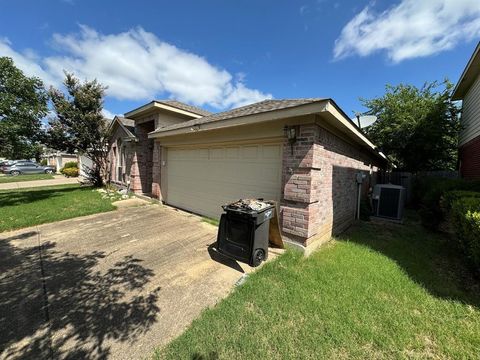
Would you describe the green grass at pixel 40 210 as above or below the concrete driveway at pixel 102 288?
above

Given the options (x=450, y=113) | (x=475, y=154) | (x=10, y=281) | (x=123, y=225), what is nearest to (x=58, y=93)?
(x=123, y=225)

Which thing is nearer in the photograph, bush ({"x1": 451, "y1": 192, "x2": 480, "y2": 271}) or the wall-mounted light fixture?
bush ({"x1": 451, "y1": 192, "x2": 480, "y2": 271})

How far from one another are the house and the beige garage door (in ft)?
0.08

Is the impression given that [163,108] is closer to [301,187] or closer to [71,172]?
[301,187]

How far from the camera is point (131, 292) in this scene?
3018 millimetres

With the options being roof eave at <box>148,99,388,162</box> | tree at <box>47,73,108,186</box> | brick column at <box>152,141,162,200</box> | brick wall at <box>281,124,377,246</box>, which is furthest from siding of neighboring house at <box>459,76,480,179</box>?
tree at <box>47,73,108,186</box>

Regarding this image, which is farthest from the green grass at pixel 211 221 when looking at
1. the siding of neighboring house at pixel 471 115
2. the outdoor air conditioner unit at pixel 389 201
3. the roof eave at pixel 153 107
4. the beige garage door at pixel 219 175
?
the siding of neighboring house at pixel 471 115

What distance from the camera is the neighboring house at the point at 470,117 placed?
8.25 metres

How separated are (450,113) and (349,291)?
53.6ft

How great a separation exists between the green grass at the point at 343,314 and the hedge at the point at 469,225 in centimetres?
52

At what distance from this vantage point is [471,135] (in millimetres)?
9211

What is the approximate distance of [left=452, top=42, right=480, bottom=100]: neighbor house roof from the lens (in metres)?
7.75

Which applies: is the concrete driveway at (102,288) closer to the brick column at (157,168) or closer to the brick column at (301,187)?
the brick column at (301,187)

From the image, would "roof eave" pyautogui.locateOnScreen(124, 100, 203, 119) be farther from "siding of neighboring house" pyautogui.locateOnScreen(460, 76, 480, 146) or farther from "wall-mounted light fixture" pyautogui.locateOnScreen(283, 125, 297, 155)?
"siding of neighboring house" pyautogui.locateOnScreen(460, 76, 480, 146)
